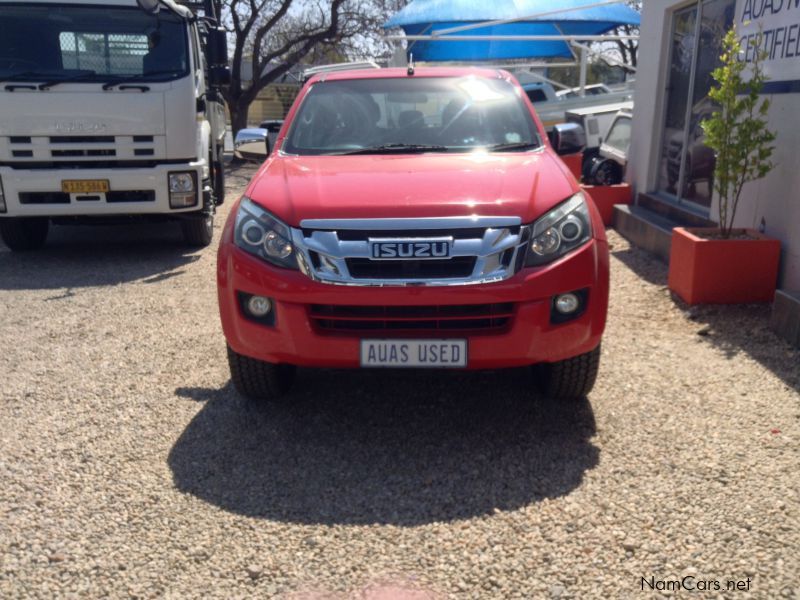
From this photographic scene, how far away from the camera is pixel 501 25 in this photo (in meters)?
16.2

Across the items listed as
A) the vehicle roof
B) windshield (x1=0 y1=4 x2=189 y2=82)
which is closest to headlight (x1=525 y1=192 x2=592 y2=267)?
the vehicle roof

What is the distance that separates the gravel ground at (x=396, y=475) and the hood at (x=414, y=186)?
111 cm

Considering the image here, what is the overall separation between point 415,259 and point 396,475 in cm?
95

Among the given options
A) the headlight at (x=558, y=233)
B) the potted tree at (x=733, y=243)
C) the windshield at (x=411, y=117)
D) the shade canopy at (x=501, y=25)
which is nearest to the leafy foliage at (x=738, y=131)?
the potted tree at (x=733, y=243)

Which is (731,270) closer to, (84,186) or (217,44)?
(217,44)

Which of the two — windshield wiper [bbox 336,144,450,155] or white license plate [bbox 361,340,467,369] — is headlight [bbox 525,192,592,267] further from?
windshield wiper [bbox 336,144,450,155]

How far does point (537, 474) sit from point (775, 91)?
4373 mm

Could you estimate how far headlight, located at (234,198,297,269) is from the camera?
3604mm

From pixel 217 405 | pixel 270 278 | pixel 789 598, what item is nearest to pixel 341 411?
pixel 217 405

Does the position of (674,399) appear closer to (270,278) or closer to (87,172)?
(270,278)

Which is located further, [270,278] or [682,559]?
[270,278]

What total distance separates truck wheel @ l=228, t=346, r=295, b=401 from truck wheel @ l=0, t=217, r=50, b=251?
17.7 ft

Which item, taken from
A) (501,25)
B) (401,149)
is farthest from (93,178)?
(501,25)

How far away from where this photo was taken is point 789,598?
258 centimetres
